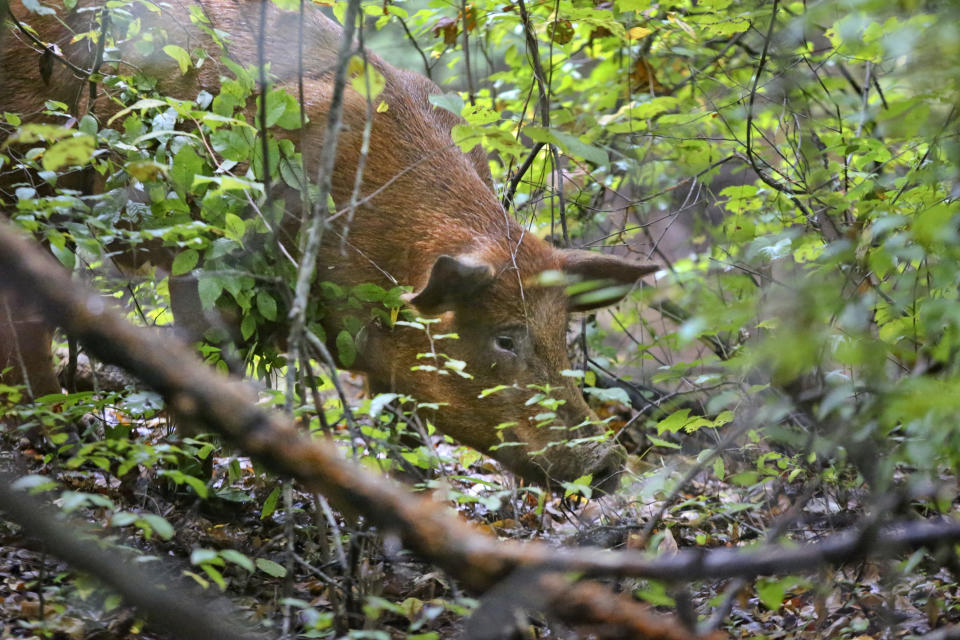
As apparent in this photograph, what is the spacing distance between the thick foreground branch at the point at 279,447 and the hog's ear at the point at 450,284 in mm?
2973

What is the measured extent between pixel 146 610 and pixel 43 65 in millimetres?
3971

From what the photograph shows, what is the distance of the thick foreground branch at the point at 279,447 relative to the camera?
215 centimetres

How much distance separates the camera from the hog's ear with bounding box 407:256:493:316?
523 centimetres

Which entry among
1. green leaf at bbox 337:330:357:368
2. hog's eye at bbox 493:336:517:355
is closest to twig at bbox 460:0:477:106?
hog's eye at bbox 493:336:517:355

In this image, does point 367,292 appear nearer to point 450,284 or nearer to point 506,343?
point 450,284

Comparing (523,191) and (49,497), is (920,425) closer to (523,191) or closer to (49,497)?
(49,497)

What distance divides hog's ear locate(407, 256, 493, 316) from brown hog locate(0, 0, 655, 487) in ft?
0.07

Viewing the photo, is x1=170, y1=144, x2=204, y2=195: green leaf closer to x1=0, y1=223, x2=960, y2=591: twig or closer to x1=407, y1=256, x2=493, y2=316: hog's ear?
x1=407, y1=256, x2=493, y2=316: hog's ear

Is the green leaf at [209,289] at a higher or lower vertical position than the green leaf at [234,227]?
lower

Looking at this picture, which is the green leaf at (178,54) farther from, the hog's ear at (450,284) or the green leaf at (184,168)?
the hog's ear at (450,284)

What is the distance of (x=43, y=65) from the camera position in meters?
5.06

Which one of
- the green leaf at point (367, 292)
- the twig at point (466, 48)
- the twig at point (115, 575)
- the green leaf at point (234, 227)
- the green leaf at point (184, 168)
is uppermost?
the twig at point (466, 48)

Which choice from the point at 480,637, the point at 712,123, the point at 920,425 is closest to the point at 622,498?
the point at 920,425

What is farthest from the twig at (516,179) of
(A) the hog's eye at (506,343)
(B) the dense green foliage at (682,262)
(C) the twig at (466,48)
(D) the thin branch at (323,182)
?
(D) the thin branch at (323,182)
